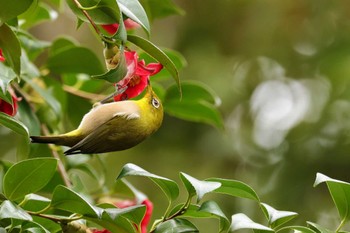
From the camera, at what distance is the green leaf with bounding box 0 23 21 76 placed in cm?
90

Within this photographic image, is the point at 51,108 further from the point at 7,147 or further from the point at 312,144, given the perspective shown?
the point at 312,144

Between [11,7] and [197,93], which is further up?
[11,7]

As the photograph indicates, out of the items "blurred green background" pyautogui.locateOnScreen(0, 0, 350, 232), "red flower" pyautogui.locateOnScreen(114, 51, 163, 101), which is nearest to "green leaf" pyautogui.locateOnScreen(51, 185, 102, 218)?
"red flower" pyautogui.locateOnScreen(114, 51, 163, 101)

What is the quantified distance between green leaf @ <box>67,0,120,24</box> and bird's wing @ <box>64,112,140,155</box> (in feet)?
0.36

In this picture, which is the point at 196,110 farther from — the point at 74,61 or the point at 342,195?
the point at 342,195

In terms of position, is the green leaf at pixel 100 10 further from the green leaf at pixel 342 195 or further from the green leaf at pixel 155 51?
the green leaf at pixel 342 195

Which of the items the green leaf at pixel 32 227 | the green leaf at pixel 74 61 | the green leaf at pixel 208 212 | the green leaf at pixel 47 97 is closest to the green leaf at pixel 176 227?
the green leaf at pixel 208 212

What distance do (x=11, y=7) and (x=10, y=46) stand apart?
7cm

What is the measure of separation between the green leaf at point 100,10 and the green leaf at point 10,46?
3.2 inches

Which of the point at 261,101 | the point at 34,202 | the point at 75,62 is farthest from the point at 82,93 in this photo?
the point at 261,101

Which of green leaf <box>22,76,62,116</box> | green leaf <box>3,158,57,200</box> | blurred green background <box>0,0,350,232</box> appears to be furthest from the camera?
blurred green background <box>0,0,350,232</box>

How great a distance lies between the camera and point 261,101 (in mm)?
3361

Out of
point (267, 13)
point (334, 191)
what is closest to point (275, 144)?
point (267, 13)

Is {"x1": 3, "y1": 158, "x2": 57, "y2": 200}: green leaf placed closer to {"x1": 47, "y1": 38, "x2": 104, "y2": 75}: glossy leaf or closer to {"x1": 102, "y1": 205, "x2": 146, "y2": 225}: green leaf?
{"x1": 102, "y1": 205, "x2": 146, "y2": 225}: green leaf
